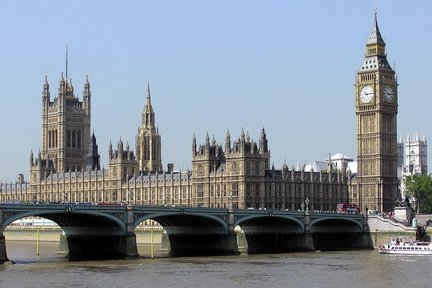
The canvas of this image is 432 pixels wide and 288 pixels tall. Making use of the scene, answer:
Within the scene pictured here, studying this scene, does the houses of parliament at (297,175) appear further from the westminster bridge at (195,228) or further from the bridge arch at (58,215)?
the bridge arch at (58,215)

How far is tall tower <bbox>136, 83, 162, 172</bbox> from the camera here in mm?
179000

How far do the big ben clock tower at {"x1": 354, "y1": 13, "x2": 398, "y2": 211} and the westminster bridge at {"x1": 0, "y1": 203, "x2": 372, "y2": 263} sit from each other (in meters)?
32.4

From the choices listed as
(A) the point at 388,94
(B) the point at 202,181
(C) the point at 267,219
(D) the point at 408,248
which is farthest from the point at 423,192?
(D) the point at 408,248

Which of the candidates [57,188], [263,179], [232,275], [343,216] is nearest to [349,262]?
[232,275]

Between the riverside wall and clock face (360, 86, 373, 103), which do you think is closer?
the riverside wall

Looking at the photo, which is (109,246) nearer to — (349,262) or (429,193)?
(349,262)

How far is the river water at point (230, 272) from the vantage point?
69.3 metres

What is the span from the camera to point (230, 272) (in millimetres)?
77875

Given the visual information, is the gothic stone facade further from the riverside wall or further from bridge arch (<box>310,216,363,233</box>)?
bridge arch (<box>310,216,363,233</box>)

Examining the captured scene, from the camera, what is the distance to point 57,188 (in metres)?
182

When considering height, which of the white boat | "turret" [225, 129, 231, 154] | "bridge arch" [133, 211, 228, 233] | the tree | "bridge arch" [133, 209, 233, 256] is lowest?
the white boat

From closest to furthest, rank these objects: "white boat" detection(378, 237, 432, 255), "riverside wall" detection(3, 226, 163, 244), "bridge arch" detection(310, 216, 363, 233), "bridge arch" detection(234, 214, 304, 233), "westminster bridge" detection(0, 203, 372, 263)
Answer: "westminster bridge" detection(0, 203, 372, 263) → "white boat" detection(378, 237, 432, 255) → "bridge arch" detection(234, 214, 304, 233) → "bridge arch" detection(310, 216, 363, 233) → "riverside wall" detection(3, 226, 163, 244)

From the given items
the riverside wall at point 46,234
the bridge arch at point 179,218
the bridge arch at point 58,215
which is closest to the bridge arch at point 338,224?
the bridge arch at point 179,218

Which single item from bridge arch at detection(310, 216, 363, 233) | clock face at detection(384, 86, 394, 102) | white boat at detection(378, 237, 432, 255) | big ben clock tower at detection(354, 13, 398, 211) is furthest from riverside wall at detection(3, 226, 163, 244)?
clock face at detection(384, 86, 394, 102)
